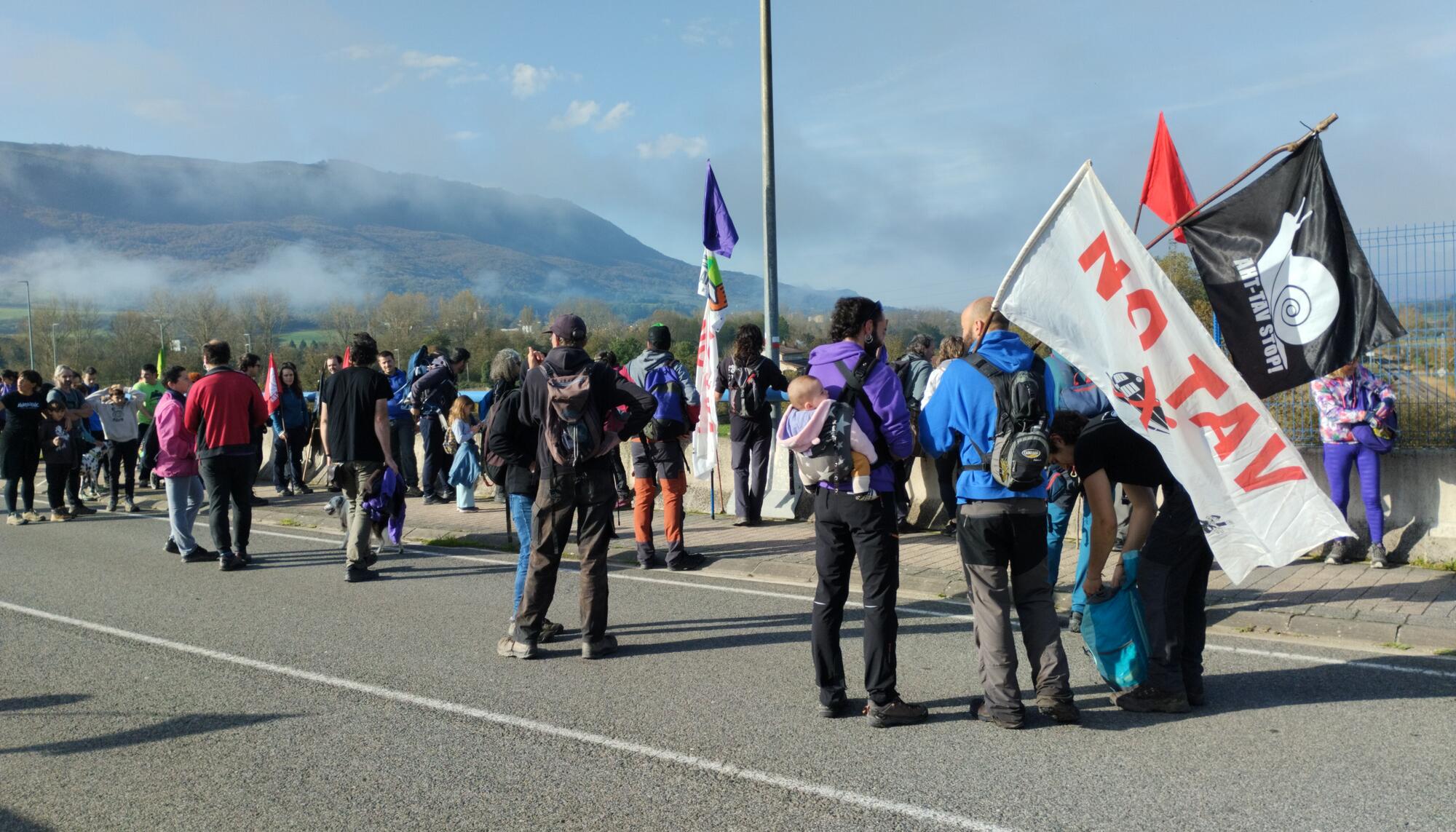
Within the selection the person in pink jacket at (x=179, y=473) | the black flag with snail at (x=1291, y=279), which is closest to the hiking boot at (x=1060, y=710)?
the black flag with snail at (x=1291, y=279)

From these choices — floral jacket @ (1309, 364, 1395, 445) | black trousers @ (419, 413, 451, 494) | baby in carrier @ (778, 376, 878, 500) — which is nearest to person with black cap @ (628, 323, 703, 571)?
baby in carrier @ (778, 376, 878, 500)

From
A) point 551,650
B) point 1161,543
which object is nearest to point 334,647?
point 551,650

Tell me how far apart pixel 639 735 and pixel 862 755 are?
1058mm

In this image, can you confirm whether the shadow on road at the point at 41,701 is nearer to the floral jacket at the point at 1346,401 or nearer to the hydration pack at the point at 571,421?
the hydration pack at the point at 571,421

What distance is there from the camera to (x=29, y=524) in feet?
44.0

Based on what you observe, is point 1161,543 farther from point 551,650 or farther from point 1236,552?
point 551,650

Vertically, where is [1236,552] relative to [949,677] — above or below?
above

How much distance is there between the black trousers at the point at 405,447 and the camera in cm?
1387

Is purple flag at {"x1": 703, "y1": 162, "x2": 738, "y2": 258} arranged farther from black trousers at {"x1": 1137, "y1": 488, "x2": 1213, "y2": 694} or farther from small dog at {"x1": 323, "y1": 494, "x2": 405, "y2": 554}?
black trousers at {"x1": 1137, "y1": 488, "x2": 1213, "y2": 694}

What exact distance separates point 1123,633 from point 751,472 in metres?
6.05

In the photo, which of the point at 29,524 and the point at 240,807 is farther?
the point at 29,524

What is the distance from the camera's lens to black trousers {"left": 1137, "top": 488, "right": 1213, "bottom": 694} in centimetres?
513

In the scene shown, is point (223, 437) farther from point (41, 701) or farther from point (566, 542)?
point (566, 542)

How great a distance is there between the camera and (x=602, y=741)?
16.1ft
